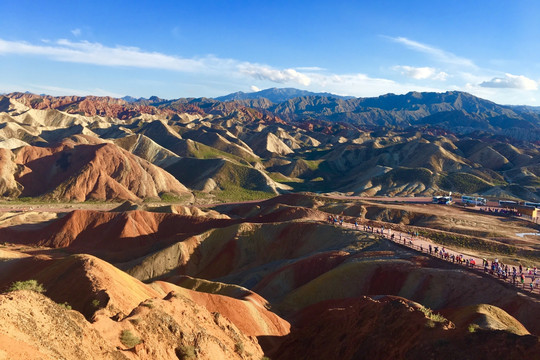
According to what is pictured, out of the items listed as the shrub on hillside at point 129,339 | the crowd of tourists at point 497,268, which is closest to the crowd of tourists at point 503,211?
the crowd of tourists at point 497,268

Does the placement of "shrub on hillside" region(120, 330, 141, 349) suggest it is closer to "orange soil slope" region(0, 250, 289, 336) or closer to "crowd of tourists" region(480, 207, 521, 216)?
"orange soil slope" region(0, 250, 289, 336)

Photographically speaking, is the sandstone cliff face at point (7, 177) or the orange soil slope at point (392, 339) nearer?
the orange soil slope at point (392, 339)

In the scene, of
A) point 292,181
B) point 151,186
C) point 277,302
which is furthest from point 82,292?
point 292,181

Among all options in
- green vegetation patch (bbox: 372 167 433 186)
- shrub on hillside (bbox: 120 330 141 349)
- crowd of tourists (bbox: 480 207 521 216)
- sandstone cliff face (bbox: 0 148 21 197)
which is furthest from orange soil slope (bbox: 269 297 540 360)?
green vegetation patch (bbox: 372 167 433 186)

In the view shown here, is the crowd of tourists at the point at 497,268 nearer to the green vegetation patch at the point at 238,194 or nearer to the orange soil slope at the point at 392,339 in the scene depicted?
the orange soil slope at the point at 392,339

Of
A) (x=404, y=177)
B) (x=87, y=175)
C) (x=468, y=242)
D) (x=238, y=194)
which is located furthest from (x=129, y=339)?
(x=404, y=177)

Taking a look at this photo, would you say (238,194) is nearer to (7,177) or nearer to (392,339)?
(7,177)

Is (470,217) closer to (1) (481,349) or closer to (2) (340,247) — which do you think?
(2) (340,247)

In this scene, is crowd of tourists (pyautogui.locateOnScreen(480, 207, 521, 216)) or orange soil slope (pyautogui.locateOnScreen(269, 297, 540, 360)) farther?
crowd of tourists (pyautogui.locateOnScreen(480, 207, 521, 216))
